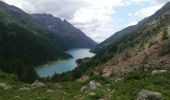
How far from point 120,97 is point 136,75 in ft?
34.7

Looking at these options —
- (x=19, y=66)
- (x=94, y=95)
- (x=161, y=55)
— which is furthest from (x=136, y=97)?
(x=19, y=66)

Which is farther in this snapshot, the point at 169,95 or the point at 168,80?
the point at 168,80

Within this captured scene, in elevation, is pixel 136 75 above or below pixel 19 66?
below

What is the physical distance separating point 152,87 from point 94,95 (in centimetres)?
520

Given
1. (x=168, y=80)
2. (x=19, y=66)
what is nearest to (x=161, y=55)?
(x=168, y=80)

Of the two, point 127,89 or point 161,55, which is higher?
point 161,55

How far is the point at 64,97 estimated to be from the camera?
102 feet

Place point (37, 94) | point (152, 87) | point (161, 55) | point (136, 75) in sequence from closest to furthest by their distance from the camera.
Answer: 1. point (152, 87)
2. point (37, 94)
3. point (136, 75)
4. point (161, 55)

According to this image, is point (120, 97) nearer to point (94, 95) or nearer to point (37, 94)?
point (94, 95)

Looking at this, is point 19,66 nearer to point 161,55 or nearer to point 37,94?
point 161,55

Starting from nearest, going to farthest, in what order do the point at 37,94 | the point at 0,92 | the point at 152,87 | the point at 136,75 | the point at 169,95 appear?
the point at 169,95 < the point at 152,87 < the point at 37,94 < the point at 136,75 < the point at 0,92

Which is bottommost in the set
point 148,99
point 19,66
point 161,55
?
point 148,99

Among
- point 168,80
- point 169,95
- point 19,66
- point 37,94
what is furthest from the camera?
point 19,66

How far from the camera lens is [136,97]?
85.6ft
